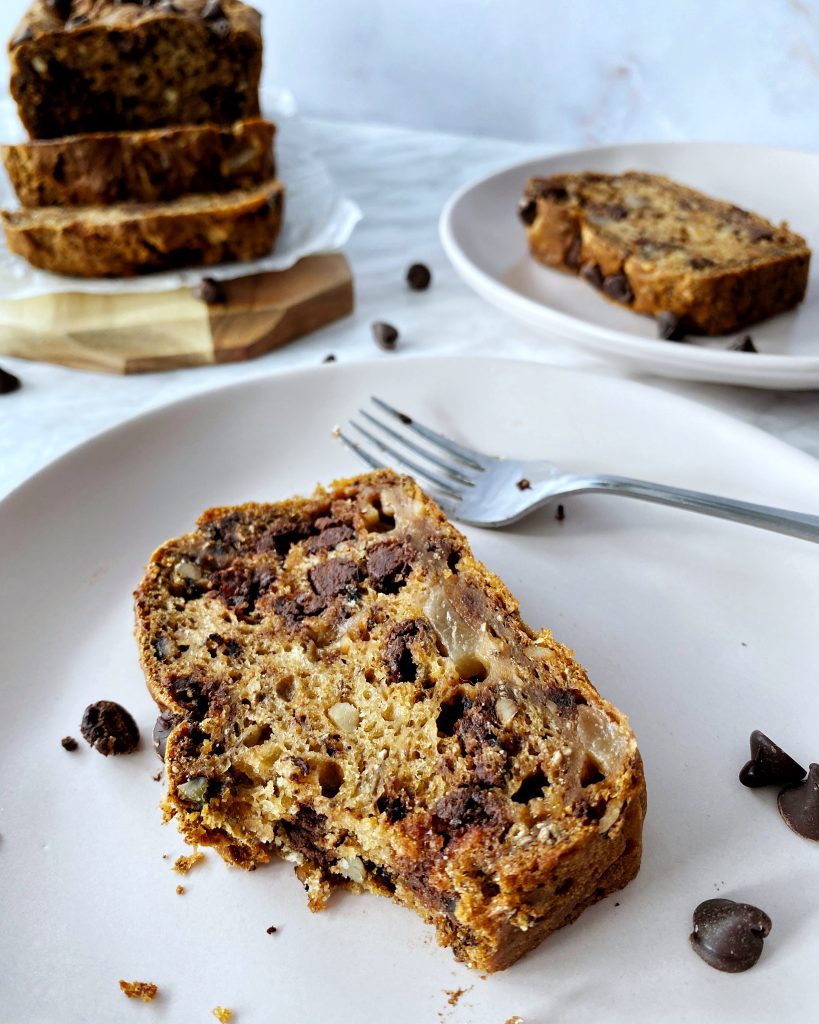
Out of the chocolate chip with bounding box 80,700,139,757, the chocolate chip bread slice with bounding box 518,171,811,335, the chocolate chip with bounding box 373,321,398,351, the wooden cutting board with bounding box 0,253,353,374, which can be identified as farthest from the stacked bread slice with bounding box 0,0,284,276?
the chocolate chip with bounding box 80,700,139,757

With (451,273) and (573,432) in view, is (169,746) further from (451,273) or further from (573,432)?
(451,273)

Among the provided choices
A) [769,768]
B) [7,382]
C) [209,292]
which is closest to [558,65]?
[209,292]

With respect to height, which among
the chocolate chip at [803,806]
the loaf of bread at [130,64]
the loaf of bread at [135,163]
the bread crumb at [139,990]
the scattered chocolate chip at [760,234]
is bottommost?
the bread crumb at [139,990]

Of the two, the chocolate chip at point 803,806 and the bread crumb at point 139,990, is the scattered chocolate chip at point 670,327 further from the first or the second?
the bread crumb at point 139,990

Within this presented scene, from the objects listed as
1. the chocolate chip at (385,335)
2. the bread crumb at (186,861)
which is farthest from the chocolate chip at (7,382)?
the bread crumb at (186,861)

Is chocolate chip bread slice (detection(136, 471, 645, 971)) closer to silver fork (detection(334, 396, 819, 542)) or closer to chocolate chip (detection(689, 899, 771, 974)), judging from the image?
chocolate chip (detection(689, 899, 771, 974))

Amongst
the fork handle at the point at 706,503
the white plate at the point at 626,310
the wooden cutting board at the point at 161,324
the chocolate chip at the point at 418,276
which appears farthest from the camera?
the chocolate chip at the point at 418,276
